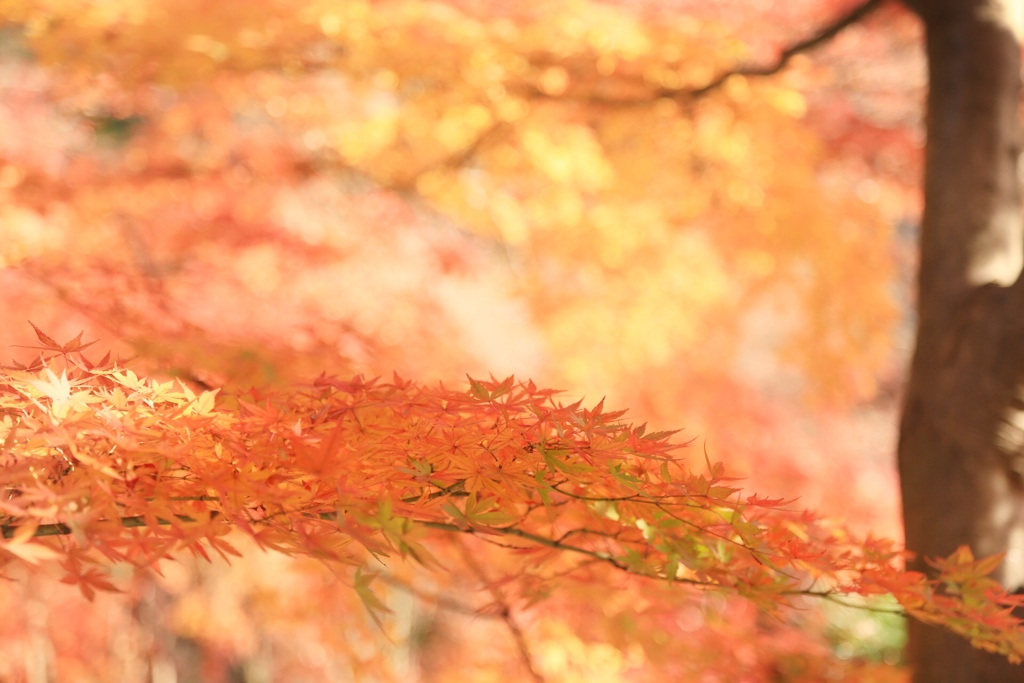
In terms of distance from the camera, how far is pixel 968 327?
7.38 ft

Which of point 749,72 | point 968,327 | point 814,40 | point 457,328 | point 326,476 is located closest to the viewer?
point 326,476

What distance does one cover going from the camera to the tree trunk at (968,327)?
2119 millimetres

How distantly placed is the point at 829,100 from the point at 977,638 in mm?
4596

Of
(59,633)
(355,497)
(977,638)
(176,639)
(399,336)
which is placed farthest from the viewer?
(176,639)

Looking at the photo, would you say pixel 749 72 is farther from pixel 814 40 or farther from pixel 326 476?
pixel 326 476

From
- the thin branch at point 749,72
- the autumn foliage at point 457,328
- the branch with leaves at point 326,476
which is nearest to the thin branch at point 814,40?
the thin branch at point 749,72

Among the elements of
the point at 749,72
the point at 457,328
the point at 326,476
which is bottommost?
the point at 457,328

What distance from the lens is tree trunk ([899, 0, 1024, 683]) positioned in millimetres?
2119

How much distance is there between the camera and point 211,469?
1190 millimetres

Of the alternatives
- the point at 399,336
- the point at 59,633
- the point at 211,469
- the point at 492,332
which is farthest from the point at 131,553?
the point at 59,633

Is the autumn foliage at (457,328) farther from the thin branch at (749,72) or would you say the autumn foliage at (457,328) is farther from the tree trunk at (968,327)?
the tree trunk at (968,327)

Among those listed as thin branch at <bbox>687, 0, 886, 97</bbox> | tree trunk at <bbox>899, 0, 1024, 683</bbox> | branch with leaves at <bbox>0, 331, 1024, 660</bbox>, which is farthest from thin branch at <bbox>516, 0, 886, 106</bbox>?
branch with leaves at <bbox>0, 331, 1024, 660</bbox>

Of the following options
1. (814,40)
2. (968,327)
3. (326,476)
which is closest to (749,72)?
(814,40)

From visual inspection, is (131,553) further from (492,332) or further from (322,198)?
(492,332)
